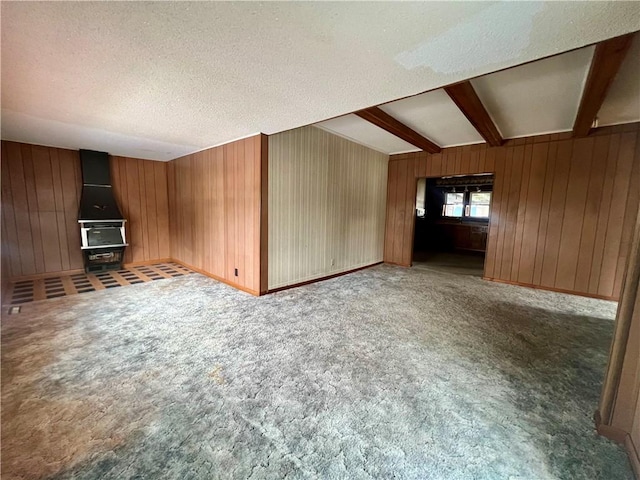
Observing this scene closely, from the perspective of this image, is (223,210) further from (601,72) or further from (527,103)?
(601,72)

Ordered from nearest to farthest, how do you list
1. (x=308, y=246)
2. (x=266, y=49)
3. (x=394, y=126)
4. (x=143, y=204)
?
(x=266, y=49)
(x=394, y=126)
(x=308, y=246)
(x=143, y=204)

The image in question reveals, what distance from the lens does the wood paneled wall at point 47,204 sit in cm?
398

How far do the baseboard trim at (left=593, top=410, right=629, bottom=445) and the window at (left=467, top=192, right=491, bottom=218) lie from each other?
749 centimetres

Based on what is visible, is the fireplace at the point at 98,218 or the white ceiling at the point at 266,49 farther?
the fireplace at the point at 98,218

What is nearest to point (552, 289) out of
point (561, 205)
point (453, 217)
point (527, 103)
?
point (561, 205)

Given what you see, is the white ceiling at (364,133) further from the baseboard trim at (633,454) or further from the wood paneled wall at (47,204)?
the wood paneled wall at (47,204)

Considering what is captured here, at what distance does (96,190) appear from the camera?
4.62m

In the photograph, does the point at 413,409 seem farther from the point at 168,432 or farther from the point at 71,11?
the point at 71,11

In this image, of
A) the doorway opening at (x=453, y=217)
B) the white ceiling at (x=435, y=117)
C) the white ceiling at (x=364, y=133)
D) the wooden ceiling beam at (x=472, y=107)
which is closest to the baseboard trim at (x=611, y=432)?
the wooden ceiling beam at (x=472, y=107)

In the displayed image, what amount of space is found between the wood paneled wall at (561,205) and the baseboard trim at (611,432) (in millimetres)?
3489

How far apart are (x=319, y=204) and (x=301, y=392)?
309 centimetres

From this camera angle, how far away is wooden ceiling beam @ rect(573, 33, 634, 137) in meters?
1.68

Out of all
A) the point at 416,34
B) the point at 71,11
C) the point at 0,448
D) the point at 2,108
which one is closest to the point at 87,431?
the point at 0,448

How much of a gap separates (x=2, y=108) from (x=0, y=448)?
10.3 feet
